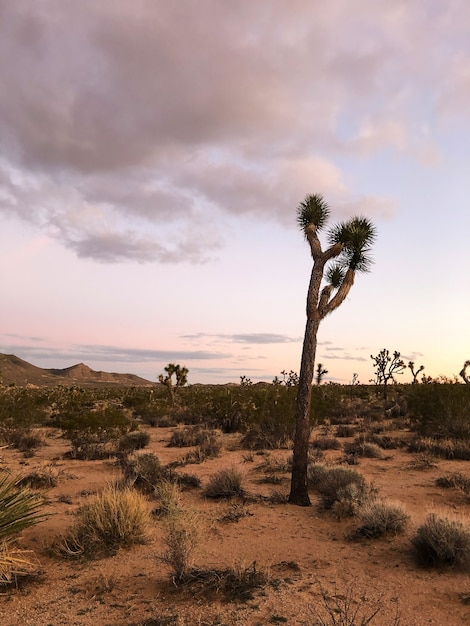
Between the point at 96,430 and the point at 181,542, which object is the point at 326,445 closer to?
the point at 96,430

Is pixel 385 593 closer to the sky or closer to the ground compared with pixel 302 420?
closer to the ground

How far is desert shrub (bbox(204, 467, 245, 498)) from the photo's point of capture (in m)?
10.8

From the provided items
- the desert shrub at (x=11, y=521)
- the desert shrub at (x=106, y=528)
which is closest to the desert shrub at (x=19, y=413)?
the desert shrub at (x=106, y=528)

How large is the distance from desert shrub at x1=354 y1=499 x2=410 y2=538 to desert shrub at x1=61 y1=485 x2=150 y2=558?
392cm

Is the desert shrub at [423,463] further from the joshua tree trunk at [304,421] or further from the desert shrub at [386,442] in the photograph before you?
the joshua tree trunk at [304,421]

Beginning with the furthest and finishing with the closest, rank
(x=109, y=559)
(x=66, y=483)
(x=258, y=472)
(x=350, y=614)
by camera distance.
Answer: (x=258, y=472) < (x=66, y=483) < (x=109, y=559) < (x=350, y=614)

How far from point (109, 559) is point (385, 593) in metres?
4.09

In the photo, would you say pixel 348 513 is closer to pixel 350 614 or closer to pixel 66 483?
pixel 350 614

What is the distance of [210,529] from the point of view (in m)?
8.49

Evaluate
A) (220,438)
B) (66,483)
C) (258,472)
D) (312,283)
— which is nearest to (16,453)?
(66,483)

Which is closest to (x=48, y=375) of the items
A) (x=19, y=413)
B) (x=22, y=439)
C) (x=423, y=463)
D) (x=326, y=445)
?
(x=19, y=413)

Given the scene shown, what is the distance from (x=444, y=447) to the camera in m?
16.0

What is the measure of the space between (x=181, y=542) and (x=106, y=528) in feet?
6.46

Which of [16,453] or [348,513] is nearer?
[348,513]
